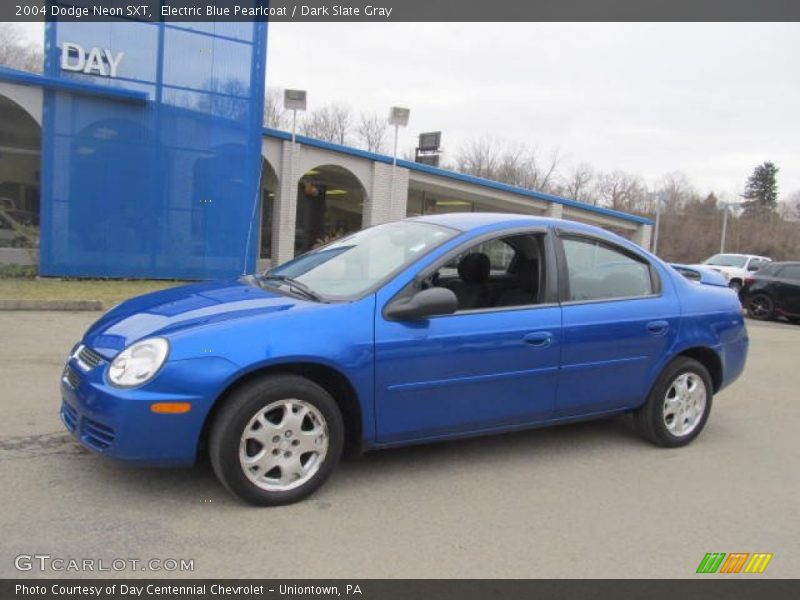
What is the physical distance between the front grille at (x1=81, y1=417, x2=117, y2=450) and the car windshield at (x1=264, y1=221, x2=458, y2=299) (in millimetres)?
1330

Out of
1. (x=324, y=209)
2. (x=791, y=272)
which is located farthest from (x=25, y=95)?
(x=791, y=272)

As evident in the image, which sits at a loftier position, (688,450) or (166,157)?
(166,157)

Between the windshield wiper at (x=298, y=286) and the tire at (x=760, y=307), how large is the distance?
15059mm

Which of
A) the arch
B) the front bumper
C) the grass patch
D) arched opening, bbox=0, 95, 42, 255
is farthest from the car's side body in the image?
arched opening, bbox=0, 95, 42, 255

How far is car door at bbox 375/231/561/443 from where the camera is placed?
3.61 m

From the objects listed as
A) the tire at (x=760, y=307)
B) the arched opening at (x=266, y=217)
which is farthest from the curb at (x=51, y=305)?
the tire at (x=760, y=307)

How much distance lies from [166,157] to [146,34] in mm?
2503

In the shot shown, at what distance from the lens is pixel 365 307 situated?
11.8 ft

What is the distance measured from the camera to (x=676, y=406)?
4730mm

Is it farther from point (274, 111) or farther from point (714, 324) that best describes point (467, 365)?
point (274, 111)

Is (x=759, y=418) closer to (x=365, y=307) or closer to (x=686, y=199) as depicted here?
(x=365, y=307)

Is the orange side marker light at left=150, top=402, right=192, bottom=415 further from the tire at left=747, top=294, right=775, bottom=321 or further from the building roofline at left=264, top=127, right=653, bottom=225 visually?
the tire at left=747, top=294, right=775, bottom=321

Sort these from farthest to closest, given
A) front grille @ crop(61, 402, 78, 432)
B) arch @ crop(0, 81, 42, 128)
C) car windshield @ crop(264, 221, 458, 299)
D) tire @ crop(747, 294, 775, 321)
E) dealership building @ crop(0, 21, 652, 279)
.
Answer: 1. tire @ crop(747, 294, 775, 321)
2. arch @ crop(0, 81, 42, 128)
3. dealership building @ crop(0, 21, 652, 279)
4. car windshield @ crop(264, 221, 458, 299)
5. front grille @ crop(61, 402, 78, 432)
